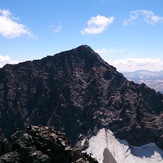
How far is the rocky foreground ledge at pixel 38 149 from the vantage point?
258 ft

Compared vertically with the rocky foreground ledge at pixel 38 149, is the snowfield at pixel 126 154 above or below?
below

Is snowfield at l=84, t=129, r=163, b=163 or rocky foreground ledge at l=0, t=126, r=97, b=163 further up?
rocky foreground ledge at l=0, t=126, r=97, b=163

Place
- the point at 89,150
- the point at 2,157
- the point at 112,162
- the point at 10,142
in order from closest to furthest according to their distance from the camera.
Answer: the point at 2,157 < the point at 10,142 < the point at 112,162 < the point at 89,150

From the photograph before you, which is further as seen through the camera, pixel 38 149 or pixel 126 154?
pixel 126 154

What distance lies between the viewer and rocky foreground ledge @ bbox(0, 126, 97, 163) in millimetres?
78688

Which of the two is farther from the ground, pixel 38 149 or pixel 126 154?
pixel 38 149

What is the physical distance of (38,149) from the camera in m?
83.4

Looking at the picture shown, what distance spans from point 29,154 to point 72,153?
10189 mm

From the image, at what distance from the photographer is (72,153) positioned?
3310 inches

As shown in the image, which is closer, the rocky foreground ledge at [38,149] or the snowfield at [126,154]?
the rocky foreground ledge at [38,149]

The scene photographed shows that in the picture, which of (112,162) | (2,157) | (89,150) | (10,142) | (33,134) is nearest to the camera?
(2,157)

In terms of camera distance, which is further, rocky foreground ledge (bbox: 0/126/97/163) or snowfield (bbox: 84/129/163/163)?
snowfield (bbox: 84/129/163/163)

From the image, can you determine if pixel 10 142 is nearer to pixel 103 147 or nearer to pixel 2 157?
pixel 2 157

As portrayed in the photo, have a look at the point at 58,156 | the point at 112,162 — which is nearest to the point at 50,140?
the point at 58,156
